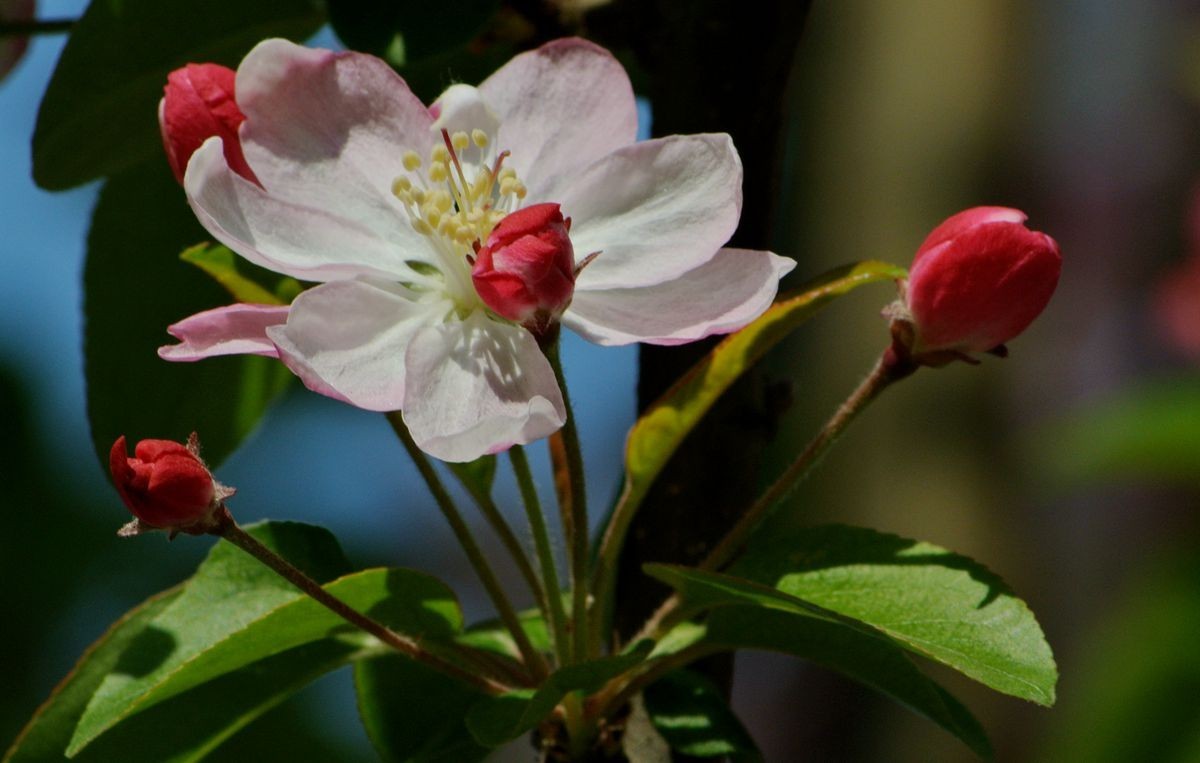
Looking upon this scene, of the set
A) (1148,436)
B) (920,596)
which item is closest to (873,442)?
(1148,436)

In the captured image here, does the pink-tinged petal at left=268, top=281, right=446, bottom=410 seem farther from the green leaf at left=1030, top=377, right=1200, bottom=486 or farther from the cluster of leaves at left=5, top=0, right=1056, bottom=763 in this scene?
the green leaf at left=1030, top=377, right=1200, bottom=486

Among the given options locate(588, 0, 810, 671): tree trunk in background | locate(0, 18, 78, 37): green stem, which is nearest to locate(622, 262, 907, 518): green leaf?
locate(588, 0, 810, 671): tree trunk in background

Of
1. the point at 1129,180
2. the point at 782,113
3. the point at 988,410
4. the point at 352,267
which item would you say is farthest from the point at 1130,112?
the point at 352,267

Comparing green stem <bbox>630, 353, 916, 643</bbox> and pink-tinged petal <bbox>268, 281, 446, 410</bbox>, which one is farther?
green stem <bbox>630, 353, 916, 643</bbox>

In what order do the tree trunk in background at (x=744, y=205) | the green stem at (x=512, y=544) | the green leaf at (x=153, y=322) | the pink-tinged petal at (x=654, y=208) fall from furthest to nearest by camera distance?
the green leaf at (x=153, y=322), the tree trunk in background at (x=744, y=205), the green stem at (x=512, y=544), the pink-tinged petal at (x=654, y=208)

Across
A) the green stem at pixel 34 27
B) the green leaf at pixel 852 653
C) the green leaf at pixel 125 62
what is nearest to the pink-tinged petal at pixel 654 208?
the green leaf at pixel 852 653

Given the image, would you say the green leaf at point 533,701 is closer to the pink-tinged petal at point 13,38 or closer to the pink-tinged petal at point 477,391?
the pink-tinged petal at point 477,391
